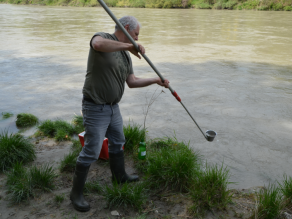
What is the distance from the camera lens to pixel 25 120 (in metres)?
5.50

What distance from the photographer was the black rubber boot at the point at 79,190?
2.95 metres

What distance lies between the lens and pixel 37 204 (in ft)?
9.99

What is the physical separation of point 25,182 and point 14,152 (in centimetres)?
76

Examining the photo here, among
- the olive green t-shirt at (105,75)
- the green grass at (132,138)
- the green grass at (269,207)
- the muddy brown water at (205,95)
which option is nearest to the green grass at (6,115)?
the muddy brown water at (205,95)

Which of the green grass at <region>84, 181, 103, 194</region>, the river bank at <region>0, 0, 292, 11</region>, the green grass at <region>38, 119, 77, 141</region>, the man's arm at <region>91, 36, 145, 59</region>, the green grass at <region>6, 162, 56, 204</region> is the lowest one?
the river bank at <region>0, 0, 292, 11</region>

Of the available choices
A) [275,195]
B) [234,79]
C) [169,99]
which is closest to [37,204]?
[275,195]

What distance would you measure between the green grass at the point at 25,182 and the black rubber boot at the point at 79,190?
42 cm

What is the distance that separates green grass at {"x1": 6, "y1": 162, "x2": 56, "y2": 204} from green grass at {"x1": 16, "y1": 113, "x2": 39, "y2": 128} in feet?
7.09

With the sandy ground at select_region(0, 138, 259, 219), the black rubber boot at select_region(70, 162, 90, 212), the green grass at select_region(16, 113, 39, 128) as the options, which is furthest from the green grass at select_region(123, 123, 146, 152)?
the green grass at select_region(16, 113, 39, 128)

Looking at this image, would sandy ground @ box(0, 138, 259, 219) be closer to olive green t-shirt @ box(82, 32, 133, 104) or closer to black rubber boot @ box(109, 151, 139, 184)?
black rubber boot @ box(109, 151, 139, 184)

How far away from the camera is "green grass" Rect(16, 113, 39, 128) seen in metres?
5.47

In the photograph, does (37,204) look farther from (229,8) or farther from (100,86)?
(229,8)

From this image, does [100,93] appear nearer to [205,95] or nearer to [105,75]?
[105,75]

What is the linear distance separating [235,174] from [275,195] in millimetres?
1280
